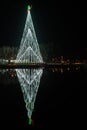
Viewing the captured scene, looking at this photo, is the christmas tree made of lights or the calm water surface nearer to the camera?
the calm water surface

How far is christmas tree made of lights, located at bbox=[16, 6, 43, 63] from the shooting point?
3475cm

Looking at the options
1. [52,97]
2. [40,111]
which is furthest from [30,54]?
[40,111]

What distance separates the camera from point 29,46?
3644cm

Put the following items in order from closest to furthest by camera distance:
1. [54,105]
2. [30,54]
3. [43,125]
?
1. [43,125]
2. [54,105]
3. [30,54]

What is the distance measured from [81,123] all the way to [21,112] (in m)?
1.92

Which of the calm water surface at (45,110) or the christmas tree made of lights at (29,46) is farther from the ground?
the christmas tree made of lights at (29,46)

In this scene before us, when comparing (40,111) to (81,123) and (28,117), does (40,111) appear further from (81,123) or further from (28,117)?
(81,123)

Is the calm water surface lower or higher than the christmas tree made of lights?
lower

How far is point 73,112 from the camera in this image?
783cm

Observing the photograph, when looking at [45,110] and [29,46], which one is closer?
[45,110]

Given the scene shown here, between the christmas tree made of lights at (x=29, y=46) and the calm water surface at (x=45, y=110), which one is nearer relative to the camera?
the calm water surface at (x=45, y=110)

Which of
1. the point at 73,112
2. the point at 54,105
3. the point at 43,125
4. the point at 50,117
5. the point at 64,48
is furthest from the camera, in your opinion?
the point at 64,48

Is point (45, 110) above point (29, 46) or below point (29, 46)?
below

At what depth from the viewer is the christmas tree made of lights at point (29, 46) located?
114 ft
